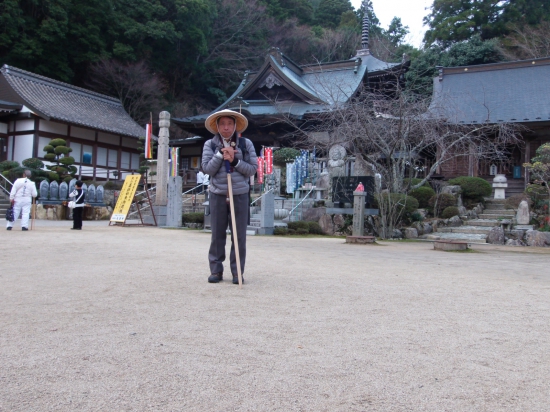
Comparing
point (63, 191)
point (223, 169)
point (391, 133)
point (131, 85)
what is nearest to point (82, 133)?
point (131, 85)

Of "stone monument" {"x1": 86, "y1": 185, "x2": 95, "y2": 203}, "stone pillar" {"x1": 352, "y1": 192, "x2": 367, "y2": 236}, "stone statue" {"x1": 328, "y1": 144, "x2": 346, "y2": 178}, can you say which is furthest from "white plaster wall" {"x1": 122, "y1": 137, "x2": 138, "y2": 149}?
"stone pillar" {"x1": 352, "y1": 192, "x2": 367, "y2": 236}

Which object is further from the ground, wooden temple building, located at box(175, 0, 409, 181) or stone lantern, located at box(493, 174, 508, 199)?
wooden temple building, located at box(175, 0, 409, 181)

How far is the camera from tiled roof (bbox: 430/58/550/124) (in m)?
19.8

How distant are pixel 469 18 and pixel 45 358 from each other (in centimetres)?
3538

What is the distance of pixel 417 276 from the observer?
5.64m

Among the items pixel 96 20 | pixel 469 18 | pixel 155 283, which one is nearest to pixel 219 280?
pixel 155 283

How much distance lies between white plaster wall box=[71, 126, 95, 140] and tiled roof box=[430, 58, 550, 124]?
1706 centimetres

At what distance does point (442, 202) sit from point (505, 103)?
891 cm

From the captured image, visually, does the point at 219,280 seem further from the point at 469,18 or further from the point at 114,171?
the point at 469,18

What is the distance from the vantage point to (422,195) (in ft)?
49.9

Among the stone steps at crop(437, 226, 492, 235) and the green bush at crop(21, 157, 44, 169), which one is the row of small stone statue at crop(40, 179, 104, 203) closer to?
the green bush at crop(21, 157, 44, 169)

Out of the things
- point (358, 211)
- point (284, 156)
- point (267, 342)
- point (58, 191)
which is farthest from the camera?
point (284, 156)

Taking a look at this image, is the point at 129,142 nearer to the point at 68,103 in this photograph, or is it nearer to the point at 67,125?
the point at 68,103

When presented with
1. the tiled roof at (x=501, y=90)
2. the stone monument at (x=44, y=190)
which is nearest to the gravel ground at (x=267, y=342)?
the stone monument at (x=44, y=190)
